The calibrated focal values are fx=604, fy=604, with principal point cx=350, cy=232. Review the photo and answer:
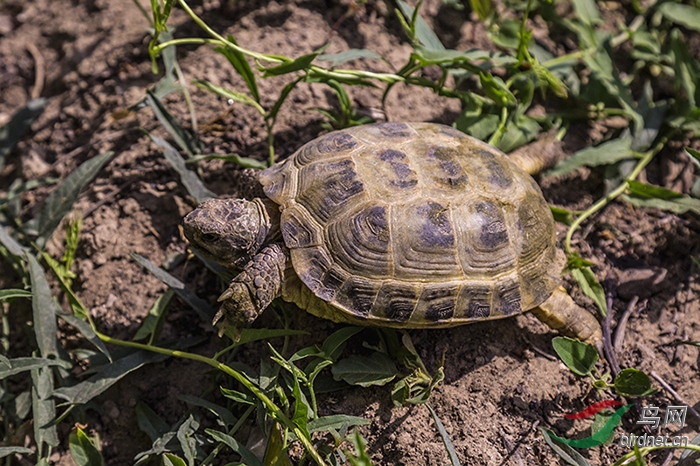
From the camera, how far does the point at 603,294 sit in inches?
129

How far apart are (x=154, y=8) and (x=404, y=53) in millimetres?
1829

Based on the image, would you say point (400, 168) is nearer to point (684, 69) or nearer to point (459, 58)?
point (459, 58)

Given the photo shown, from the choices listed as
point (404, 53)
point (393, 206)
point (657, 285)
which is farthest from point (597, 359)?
point (404, 53)

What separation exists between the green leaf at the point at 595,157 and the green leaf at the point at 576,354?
3.82 ft

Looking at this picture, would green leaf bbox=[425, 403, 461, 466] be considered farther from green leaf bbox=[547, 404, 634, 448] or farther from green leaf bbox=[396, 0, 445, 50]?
green leaf bbox=[396, 0, 445, 50]

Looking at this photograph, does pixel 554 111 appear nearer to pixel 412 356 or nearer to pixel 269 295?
pixel 412 356

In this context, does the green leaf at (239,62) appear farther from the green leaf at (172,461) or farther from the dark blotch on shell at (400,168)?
the green leaf at (172,461)

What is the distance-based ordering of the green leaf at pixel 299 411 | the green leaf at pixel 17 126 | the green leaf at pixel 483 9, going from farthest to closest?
the green leaf at pixel 17 126 → the green leaf at pixel 483 9 → the green leaf at pixel 299 411

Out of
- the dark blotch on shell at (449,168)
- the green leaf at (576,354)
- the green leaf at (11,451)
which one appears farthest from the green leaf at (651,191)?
the green leaf at (11,451)

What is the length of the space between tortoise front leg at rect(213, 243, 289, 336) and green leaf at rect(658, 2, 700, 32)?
3.30 meters

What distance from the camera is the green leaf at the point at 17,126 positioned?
13.4 feet

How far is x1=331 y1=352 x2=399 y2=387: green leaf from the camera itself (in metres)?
Answer: 2.86

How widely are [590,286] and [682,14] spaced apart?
2.28 meters

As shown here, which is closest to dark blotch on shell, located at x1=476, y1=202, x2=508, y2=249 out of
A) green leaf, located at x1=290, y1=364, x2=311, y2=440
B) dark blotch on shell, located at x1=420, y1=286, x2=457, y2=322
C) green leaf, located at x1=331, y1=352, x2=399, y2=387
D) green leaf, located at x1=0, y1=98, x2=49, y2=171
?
dark blotch on shell, located at x1=420, y1=286, x2=457, y2=322
